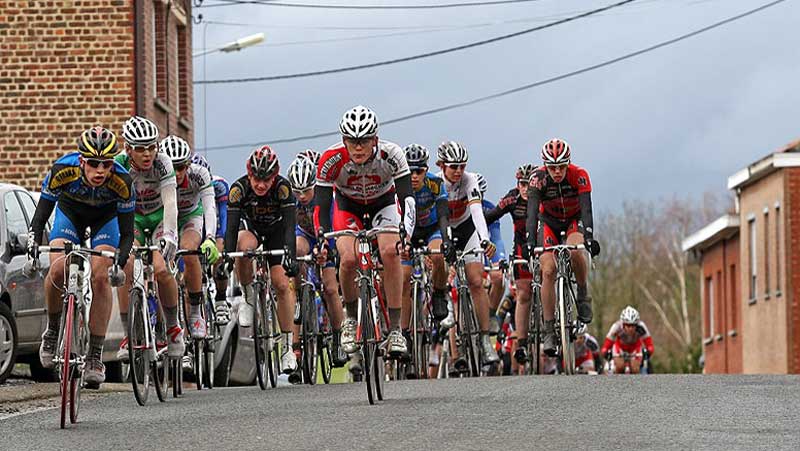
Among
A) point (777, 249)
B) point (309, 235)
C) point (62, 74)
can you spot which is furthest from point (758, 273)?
point (309, 235)

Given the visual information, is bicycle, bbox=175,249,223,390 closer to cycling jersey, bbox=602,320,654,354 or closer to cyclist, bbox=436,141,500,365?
cyclist, bbox=436,141,500,365

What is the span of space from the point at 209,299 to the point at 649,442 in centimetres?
830

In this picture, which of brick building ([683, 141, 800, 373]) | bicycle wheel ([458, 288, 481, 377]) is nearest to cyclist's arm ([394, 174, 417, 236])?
bicycle wheel ([458, 288, 481, 377])

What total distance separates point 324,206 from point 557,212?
5029mm

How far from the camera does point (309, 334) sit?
20172 millimetres

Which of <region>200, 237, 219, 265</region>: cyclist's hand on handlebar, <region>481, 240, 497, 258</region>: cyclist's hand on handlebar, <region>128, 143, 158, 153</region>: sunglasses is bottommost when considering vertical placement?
<region>200, 237, 219, 265</region>: cyclist's hand on handlebar

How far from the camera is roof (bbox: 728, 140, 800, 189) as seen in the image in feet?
174

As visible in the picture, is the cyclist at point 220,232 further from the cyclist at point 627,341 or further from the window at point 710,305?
the window at point 710,305

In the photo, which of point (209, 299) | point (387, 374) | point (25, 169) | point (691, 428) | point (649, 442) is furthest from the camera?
point (25, 169)

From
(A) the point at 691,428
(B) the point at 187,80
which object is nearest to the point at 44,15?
(B) the point at 187,80

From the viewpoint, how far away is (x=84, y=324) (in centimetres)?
1461

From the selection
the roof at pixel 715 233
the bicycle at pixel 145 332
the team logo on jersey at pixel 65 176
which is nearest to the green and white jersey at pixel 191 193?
the bicycle at pixel 145 332

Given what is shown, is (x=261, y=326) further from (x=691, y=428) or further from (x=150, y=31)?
(x=150, y=31)

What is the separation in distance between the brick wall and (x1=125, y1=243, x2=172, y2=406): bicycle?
14.2m
